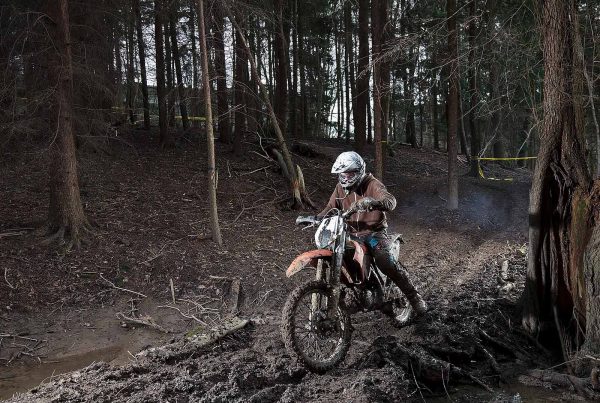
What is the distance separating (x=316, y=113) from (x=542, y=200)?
93.3ft

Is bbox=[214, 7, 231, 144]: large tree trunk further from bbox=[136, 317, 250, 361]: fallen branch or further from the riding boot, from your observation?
the riding boot

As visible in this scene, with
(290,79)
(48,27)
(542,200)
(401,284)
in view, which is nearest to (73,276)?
(48,27)

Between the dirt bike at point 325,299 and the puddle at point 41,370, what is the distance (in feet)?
8.99

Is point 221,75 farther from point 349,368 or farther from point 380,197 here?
point 349,368

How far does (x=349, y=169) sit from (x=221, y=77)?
549cm

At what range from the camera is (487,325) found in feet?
19.0

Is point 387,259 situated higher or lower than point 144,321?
higher

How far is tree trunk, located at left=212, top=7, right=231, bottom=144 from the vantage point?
1140cm

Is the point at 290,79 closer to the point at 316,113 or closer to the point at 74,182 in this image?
the point at 316,113

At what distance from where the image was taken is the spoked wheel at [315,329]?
4395 mm

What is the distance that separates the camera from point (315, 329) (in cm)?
456

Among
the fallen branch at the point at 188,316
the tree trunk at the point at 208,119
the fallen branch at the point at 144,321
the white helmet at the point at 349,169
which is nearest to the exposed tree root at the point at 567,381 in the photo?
the white helmet at the point at 349,169

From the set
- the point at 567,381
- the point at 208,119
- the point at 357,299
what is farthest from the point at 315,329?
the point at 208,119

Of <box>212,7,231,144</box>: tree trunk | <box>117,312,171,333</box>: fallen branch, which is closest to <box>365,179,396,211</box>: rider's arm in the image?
<box>117,312,171,333</box>: fallen branch
